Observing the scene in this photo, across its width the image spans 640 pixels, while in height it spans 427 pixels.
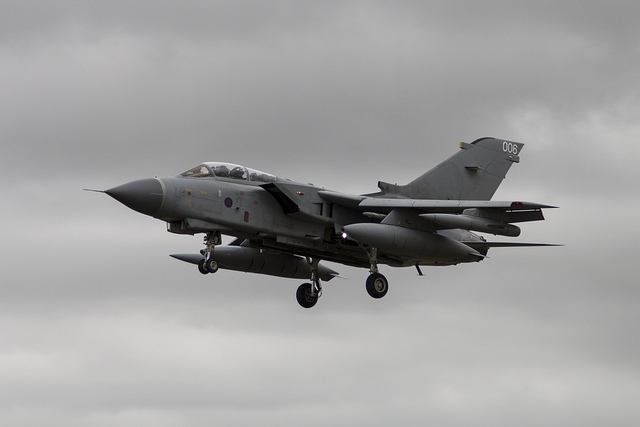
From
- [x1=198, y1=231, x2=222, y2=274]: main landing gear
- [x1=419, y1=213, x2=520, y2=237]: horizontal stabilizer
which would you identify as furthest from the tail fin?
[x1=198, y1=231, x2=222, y2=274]: main landing gear

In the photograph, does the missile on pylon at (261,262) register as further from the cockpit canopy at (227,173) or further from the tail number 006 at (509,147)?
the tail number 006 at (509,147)

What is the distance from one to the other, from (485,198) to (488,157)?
1.26 meters

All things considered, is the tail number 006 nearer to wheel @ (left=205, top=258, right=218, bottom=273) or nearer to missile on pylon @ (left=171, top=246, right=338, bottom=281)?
missile on pylon @ (left=171, top=246, right=338, bottom=281)

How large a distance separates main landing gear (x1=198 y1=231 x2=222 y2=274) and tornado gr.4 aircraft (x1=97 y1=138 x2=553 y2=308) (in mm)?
26

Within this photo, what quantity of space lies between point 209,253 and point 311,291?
5.18 m

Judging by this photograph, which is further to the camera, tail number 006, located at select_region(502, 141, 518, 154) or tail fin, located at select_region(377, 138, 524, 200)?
tail number 006, located at select_region(502, 141, 518, 154)

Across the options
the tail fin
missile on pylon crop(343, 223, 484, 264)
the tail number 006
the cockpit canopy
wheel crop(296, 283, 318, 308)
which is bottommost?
wheel crop(296, 283, 318, 308)

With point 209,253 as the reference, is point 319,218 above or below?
above

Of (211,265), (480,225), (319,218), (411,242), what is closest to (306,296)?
(319,218)

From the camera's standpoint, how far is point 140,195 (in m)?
33.6

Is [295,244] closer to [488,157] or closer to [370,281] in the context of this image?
[370,281]

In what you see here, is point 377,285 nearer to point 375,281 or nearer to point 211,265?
point 375,281

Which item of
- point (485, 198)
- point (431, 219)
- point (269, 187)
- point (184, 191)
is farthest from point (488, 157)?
point (184, 191)

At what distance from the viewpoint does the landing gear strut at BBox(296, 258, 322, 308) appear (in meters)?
39.1
